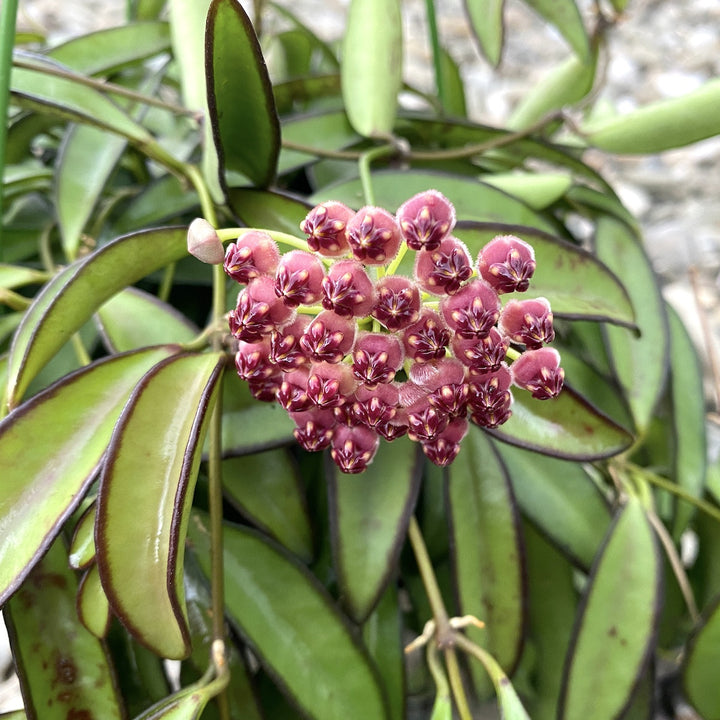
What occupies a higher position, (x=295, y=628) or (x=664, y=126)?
(x=664, y=126)

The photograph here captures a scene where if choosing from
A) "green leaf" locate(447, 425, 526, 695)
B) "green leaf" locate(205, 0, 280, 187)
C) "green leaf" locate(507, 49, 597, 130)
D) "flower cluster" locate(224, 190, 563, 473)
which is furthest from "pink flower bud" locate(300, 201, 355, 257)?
"green leaf" locate(507, 49, 597, 130)

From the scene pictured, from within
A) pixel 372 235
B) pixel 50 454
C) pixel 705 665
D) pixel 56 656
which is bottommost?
pixel 705 665

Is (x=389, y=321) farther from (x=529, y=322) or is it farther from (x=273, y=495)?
(x=273, y=495)

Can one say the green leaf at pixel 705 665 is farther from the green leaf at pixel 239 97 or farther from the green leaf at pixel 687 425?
the green leaf at pixel 239 97

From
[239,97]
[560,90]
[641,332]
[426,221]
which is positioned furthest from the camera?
[560,90]

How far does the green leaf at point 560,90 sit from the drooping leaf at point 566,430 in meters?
0.39

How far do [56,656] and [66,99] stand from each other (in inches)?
13.5

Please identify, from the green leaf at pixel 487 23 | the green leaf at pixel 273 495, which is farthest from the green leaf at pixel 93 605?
the green leaf at pixel 487 23

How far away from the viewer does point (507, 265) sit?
325 millimetres

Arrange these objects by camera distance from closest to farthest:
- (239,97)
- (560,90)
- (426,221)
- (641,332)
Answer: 1. (426,221)
2. (239,97)
3. (641,332)
4. (560,90)

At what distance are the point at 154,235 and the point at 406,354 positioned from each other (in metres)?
0.17

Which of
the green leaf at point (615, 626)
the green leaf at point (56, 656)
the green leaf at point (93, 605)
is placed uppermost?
the green leaf at point (93, 605)

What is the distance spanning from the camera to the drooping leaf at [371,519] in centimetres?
44

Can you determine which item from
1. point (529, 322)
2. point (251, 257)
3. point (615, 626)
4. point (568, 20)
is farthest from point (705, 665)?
point (568, 20)
